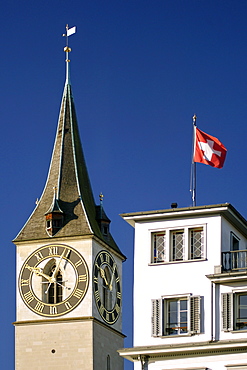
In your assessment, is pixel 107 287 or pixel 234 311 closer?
pixel 234 311

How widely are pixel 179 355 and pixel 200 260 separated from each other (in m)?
3.49

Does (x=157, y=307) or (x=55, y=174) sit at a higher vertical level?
(x=55, y=174)

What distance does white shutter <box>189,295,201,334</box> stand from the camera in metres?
53.8

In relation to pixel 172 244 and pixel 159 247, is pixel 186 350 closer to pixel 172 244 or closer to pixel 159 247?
pixel 172 244

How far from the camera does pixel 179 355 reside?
5353cm

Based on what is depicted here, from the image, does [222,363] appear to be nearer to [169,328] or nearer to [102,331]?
[169,328]

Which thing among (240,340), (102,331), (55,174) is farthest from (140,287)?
(55,174)

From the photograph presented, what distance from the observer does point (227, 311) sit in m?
53.8

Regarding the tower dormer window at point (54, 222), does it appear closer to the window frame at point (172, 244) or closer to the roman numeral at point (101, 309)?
the roman numeral at point (101, 309)

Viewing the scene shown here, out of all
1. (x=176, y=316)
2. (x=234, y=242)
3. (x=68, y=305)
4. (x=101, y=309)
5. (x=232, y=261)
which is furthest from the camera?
(x=101, y=309)

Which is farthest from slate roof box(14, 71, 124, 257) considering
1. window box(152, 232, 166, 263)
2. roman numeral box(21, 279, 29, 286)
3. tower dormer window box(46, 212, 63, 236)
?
window box(152, 232, 166, 263)

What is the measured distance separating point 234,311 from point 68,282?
38.2 m

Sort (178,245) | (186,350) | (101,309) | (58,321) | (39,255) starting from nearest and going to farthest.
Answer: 1. (186,350)
2. (178,245)
3. (58,321)
4. (101,309)
5. (39,255)

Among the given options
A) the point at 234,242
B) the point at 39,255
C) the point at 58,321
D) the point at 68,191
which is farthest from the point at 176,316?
the point at 68,191
